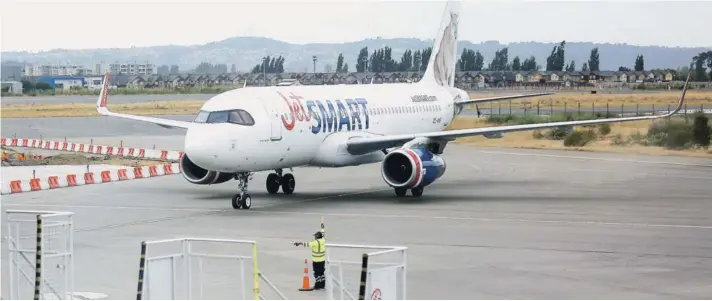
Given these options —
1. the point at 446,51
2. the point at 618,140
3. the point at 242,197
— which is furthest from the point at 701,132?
the point at 242,197

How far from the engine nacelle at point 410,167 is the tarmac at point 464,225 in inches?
26.3

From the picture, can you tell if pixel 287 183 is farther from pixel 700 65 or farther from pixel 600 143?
pixel 700 65

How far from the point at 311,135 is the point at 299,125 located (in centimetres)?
72

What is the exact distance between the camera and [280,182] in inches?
1574

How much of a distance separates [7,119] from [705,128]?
61.4 m

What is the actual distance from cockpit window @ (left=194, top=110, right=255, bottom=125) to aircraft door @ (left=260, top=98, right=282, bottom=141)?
0.76 metres

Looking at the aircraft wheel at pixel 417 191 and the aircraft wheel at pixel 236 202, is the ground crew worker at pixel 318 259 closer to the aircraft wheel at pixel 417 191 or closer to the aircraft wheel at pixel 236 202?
the aircraft wheel at pixel 236 202

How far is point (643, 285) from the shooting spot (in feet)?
70.8

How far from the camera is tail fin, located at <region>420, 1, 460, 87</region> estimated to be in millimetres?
50000

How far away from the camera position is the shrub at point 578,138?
2477 inches

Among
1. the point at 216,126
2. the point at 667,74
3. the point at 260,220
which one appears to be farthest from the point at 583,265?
the point at 667,74

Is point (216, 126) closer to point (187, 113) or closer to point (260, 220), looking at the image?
point (260, 220)

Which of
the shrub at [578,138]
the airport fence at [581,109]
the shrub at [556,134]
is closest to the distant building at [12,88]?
the airport fence at [581,109]

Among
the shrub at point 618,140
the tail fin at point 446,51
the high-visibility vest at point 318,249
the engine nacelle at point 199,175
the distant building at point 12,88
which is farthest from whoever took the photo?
the distant building at point 12,88
